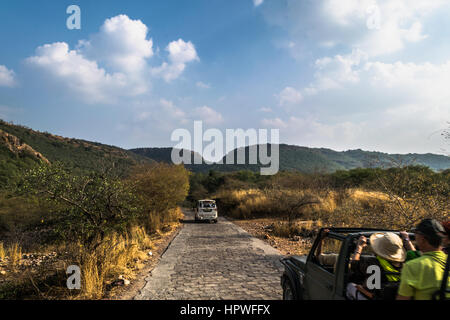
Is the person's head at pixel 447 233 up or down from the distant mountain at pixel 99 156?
down

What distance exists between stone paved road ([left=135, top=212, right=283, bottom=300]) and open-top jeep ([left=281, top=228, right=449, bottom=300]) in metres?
1.49

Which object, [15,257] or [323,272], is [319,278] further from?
[15,257]

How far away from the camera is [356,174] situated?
39.9 meters

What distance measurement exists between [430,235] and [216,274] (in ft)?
18.5

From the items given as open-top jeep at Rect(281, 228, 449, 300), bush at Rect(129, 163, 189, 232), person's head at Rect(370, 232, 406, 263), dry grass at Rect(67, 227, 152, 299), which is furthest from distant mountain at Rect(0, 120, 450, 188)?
person's head at Rect(370, 232, 406, 263)

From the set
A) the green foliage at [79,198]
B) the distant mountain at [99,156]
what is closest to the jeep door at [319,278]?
the green foliage at [79,198]

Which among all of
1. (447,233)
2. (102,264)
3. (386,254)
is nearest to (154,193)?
(102,264)

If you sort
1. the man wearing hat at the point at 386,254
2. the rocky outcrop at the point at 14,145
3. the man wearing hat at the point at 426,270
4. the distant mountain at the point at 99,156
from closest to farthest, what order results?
the man wearing hat at the point at 426,270 < the man wearing hat at the point at 386,254 < the distant mountain at the point at 99,156 < the rocky outcrop at the point at 14,145

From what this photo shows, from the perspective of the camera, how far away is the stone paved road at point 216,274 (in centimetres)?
550

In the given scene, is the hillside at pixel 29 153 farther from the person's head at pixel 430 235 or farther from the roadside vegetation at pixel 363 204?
the roadside vegetation at pixel 363 204

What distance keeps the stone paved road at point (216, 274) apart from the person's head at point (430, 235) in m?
3.52

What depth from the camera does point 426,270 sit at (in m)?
2.16

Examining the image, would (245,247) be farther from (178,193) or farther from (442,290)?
(178,193)
